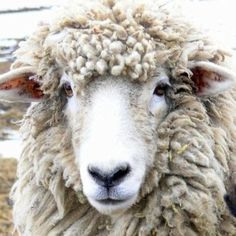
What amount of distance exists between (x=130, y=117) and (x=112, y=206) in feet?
1.66

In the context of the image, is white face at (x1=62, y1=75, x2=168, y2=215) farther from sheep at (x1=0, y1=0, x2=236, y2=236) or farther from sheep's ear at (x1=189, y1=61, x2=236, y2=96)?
sheep's ear at (x1=189, y1=61, x2=236, y2=96)

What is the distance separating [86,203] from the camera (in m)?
5.68

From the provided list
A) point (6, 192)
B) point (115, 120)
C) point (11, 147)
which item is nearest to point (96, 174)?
point (115, 120)

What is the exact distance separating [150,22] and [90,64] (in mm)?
462

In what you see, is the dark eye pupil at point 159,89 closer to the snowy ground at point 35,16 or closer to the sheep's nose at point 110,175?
the sheep's nose at point 110,175

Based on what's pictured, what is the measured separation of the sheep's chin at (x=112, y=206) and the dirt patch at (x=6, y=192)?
3250mm

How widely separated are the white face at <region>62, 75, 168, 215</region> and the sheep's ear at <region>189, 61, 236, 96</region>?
21 centimetres

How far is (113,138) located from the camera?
16.8 feet

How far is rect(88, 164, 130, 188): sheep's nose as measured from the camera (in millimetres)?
4992

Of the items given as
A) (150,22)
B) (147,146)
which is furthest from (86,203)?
(150,22)

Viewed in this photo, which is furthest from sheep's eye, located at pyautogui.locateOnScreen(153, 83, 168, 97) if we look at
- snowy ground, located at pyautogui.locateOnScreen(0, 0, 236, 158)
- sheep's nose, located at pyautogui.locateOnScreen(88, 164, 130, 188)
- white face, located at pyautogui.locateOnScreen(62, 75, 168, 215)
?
snowy ground, located at pyautogui.locateOnScreen(0, 0, 236, 158)

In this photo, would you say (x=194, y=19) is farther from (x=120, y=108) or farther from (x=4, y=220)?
(x=4, y=220)

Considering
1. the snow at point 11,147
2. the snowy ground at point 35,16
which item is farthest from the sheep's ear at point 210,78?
the snowy ground at point 35,16

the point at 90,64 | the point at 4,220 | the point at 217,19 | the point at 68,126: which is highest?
the point at 90,64
